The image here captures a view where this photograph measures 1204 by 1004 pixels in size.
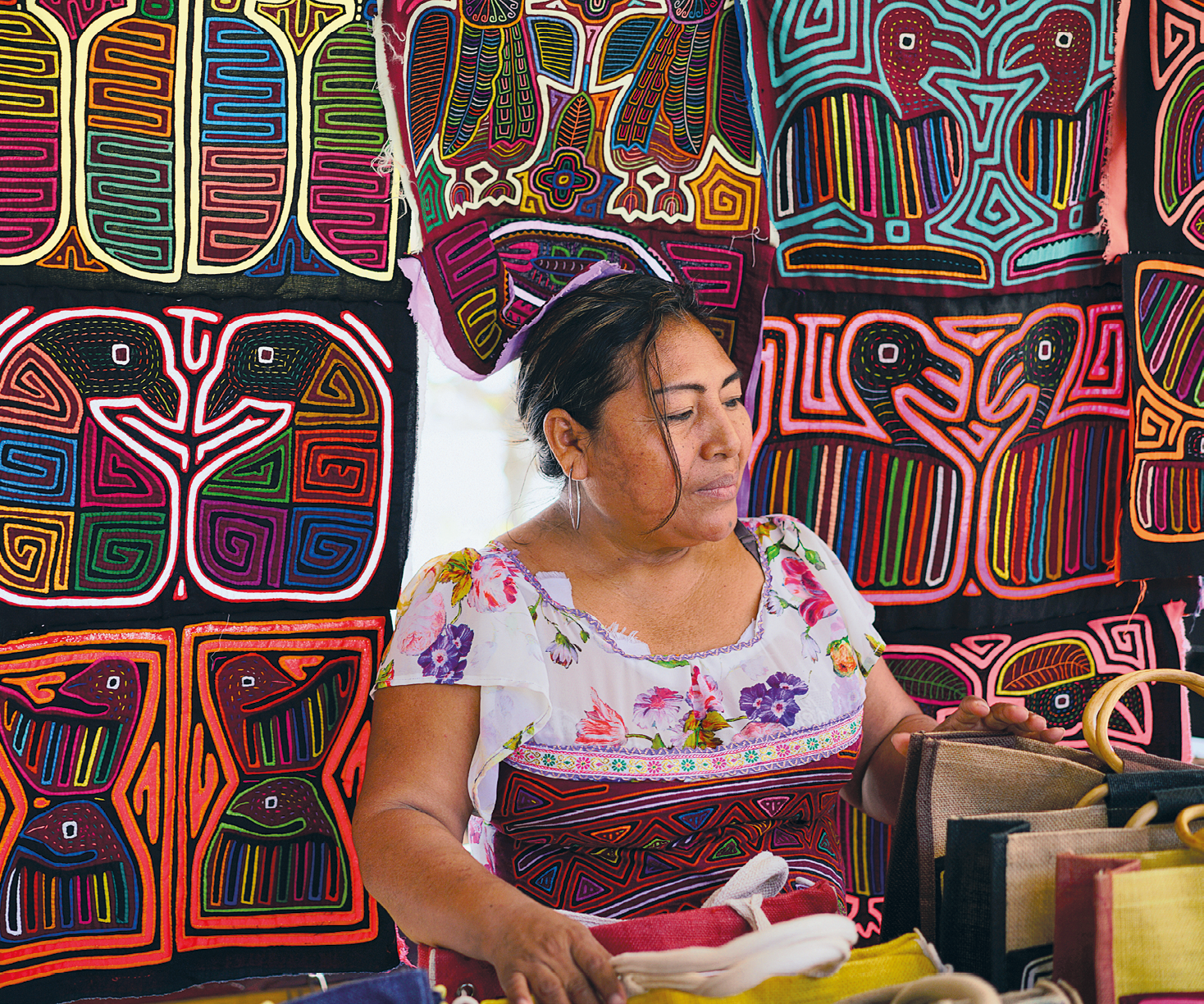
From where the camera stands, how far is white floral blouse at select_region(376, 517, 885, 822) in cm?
142

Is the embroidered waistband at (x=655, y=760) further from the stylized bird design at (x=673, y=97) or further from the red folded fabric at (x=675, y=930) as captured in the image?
the stylized bird design at (x=673, y=97)

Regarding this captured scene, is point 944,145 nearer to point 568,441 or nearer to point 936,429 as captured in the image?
point 936,429

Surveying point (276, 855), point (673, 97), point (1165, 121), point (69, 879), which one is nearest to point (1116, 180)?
point (1165, 121)

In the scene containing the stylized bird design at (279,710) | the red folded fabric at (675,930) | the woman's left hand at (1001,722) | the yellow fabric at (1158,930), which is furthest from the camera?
the stylized bird design at (279,710)

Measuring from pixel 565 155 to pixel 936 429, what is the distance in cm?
87

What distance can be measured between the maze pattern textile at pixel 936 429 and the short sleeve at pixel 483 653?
2.02 feet

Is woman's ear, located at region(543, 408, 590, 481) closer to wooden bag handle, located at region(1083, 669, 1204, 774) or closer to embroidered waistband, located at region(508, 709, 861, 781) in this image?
embroidered waistband, located at region(508, 709, 861, 781)

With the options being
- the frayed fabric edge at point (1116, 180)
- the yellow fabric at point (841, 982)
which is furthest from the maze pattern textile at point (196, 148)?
the frayed fabric edge at point (1116, 180)

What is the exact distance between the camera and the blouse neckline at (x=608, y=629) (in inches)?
58.6

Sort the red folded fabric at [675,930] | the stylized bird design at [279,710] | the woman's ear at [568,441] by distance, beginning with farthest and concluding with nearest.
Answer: the stylized bird design at [279,710] → the woman's ear at [568,441] → the red folded fabric at [675,930]

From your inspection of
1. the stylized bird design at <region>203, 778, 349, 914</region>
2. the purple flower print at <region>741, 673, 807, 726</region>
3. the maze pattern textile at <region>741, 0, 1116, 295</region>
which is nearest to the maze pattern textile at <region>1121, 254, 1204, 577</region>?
the maze pattern textile at <region>741, 0, 1116, 295</region>

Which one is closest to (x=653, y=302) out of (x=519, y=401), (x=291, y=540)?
(x=519, y=401)

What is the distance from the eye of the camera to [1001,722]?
4.25 feet

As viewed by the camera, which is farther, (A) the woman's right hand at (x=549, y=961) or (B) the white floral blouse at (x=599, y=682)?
(B) the white floral blouse at (x=599, y=682)
